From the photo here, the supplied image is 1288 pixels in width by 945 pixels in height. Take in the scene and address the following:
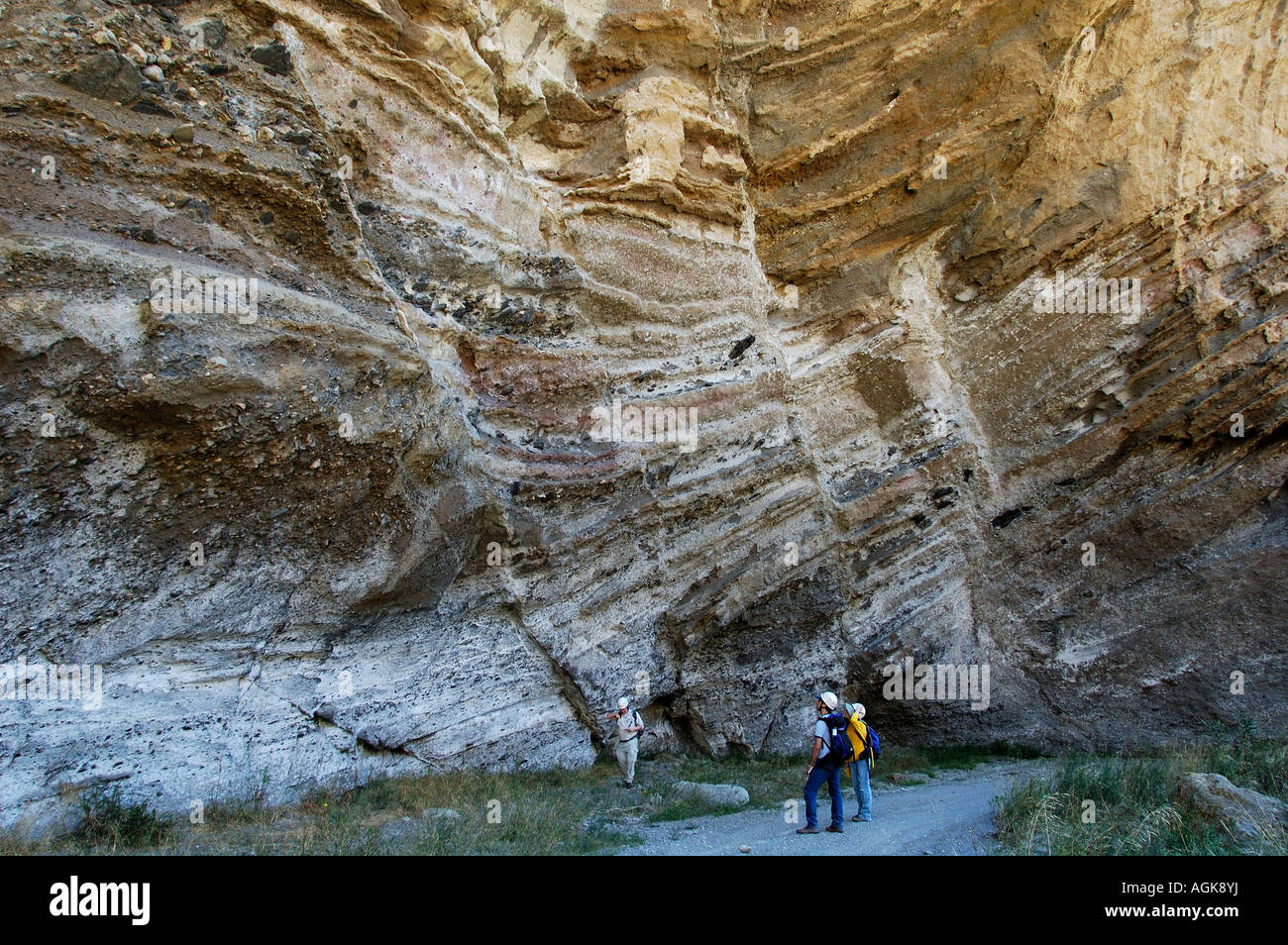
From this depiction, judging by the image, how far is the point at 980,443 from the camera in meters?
12.0

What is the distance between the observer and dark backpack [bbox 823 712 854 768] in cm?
702

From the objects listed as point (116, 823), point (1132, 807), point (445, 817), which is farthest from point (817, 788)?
point (116, 823)

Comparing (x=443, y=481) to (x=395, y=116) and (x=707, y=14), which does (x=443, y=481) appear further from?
(x=707, y=14)

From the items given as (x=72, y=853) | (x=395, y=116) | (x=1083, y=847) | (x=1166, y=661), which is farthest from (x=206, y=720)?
(x=1166, y=661)

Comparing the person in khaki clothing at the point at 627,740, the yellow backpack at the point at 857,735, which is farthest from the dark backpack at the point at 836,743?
the person in khaki clothing at the point at 627,740

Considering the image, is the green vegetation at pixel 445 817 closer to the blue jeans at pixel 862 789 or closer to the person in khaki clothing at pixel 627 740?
the person in khaki clothing at pixel 627 740

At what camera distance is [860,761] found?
24.9 ft

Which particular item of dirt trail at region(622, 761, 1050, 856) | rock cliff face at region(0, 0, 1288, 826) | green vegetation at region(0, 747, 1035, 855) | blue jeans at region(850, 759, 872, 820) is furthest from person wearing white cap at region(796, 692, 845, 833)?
rock cliff face at region(0, 0, 1288, 826)

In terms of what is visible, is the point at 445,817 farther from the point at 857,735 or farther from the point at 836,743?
the point at 857,735

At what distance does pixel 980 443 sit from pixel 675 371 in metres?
4.76

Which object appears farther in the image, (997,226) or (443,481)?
(997,226)

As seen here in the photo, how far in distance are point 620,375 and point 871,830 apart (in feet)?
18.3

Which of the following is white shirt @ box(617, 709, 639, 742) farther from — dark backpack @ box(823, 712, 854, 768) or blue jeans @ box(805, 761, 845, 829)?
dark backpack @ box(823, 712, 854, 768)

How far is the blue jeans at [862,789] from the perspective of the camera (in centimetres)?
754
